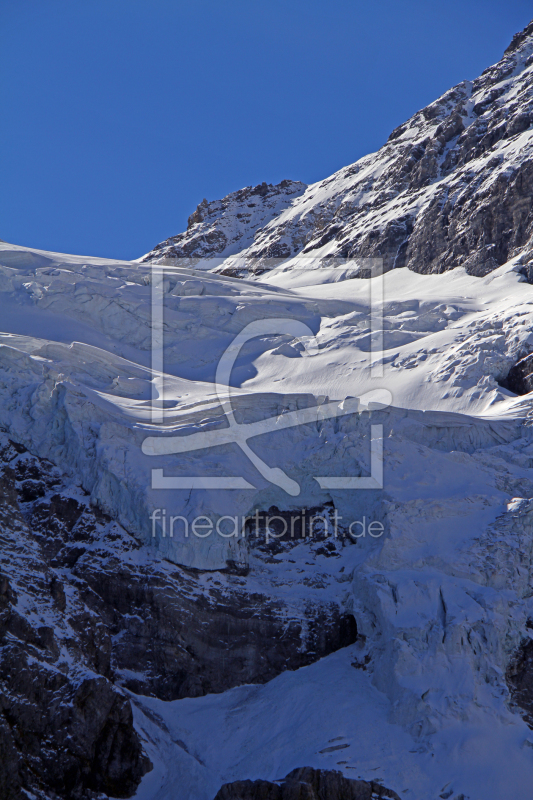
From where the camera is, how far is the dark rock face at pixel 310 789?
3134 cm

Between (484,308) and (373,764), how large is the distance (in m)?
39.7

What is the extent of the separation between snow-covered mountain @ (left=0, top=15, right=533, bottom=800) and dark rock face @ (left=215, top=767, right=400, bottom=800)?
0.09 m

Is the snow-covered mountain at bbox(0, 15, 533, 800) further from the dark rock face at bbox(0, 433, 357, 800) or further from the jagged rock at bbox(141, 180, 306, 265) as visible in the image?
the jagged rock at bbox(141, 180, 306, 265)

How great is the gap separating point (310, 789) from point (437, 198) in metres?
63.9

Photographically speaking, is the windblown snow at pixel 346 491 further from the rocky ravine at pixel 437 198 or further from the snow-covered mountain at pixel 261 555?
the rocky ravine at pixel 437 198

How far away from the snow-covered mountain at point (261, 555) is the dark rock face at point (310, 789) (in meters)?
0.09

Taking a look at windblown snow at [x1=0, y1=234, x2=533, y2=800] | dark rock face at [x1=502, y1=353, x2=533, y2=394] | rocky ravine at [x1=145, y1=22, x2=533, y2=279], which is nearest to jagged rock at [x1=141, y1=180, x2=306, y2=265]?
rocky ravine at [x1=145, y1=22, x2=533, y2=279]

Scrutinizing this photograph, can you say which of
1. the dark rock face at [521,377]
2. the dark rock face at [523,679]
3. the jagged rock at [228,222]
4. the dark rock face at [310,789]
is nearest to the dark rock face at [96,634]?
the dark rock face at [310,789]

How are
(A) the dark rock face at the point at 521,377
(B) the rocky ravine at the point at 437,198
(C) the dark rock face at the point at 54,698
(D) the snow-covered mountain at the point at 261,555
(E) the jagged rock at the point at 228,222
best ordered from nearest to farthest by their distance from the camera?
(C) the dark rock face at the point at 54,698, (D) the snow-covered mountain at the point at 261,555, (A) the dark rock face at the point at 521,377, (B) the rocky ravine at the point at 437,198, (E) the jagged rock at the point at 228,222

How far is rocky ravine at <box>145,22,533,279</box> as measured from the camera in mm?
73375

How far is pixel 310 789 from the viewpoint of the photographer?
103ft

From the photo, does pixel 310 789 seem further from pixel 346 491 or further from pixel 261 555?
pixel 346 491

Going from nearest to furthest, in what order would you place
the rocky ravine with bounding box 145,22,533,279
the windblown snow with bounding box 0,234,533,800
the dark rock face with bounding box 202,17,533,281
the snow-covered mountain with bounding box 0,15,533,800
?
the snow-covered mountain with bounding box 0,15,533,800, the windblown snow with bounding box 0,234,533,800, the dark rock face with bounding box 202,17,533,281, the rocky ravine with bounding box 145,22,533,279

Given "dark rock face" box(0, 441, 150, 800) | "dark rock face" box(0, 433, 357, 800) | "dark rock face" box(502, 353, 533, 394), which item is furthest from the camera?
"dark rock face" box(502, 353, 533, 394)
